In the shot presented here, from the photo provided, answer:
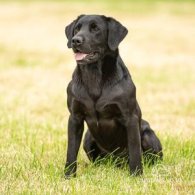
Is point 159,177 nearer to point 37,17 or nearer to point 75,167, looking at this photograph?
point 75,167

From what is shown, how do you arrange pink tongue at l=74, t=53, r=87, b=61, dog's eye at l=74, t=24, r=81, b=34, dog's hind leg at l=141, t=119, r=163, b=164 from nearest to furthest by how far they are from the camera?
pink tongue at l=74, t=53, r=87, b=61
dog's eye at l=74, t=24, r=81, b=34
dog's hind leg at l=141, t=119, r=163, b=164

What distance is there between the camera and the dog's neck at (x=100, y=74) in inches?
256

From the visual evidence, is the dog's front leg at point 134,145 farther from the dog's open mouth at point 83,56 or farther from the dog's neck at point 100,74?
the dog's open mouth at point 83,56

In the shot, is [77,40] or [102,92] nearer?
[77,40]

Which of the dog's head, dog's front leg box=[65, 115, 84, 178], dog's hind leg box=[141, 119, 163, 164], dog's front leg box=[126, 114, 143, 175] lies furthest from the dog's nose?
dog's hind leg box=[141, 119, 163, 164]

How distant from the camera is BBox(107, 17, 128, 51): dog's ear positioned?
21.1 ft

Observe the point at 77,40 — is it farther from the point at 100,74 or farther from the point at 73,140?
the point at 73,140

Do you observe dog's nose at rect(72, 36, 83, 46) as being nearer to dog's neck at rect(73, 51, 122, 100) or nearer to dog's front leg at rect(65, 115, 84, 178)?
dog's neck at rect(73, 51, 122, 100)

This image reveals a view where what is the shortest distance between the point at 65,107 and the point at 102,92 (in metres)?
4.67

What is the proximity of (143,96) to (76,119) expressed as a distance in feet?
19.5

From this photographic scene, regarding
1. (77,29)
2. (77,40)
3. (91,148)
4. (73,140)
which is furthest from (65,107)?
(77,40)

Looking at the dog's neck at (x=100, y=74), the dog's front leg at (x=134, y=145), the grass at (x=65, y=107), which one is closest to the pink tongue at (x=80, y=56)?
the dog's neck at (x=100, y=74)

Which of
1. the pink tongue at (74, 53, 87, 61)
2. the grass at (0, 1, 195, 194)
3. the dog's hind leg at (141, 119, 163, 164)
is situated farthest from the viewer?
the dog's hind leg at (141, 119, 163, 164)

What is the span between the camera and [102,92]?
6.49 metres
